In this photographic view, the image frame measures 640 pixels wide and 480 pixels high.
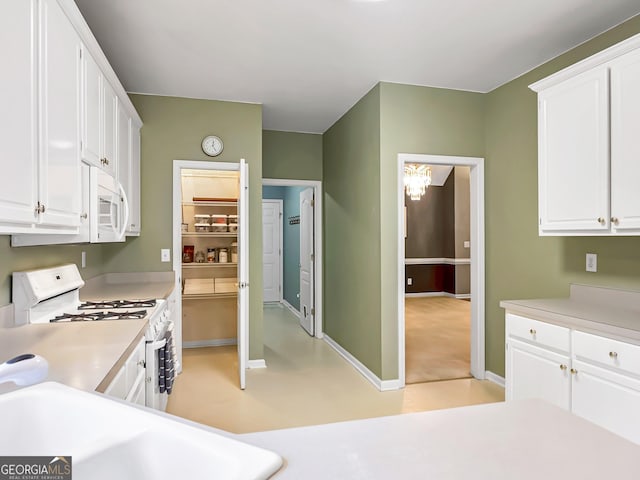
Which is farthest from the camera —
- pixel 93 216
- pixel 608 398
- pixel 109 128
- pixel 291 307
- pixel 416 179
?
pixel 291 307

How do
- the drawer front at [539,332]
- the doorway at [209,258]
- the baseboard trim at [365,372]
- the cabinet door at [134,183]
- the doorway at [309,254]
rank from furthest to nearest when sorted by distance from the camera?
the doorway at [309,254]
the doorway at [209,258]
the baseboard trim at [365,372]
the cabinet door at [134,183]
the drawer front at [539,332]

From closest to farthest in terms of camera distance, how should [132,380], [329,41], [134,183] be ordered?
[132,380] → [329,41] → [134,183]

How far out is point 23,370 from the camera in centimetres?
77

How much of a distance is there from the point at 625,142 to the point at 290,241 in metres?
5.49

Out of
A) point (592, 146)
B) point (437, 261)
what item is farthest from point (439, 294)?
point (592, 146)

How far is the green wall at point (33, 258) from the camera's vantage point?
1.87 meters

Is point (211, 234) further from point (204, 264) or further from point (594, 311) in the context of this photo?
point (594, 311)

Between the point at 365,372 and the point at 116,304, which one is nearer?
the point at 116,304

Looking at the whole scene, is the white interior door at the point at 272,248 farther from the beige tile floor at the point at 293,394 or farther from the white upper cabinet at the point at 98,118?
the white upper cabinet at the point at 98,118

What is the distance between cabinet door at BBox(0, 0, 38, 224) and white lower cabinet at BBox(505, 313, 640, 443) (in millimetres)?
2274

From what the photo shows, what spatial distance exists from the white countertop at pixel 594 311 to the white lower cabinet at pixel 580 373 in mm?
44

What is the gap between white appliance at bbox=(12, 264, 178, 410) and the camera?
1.94m

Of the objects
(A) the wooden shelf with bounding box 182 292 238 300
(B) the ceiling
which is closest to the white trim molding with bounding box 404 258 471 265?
(A) the wooden shelf with bounding box 182 292 238 300

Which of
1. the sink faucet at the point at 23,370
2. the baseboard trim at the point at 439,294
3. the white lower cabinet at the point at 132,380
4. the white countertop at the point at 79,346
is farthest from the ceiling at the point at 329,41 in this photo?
the baseboard trim at the point at 439,294
